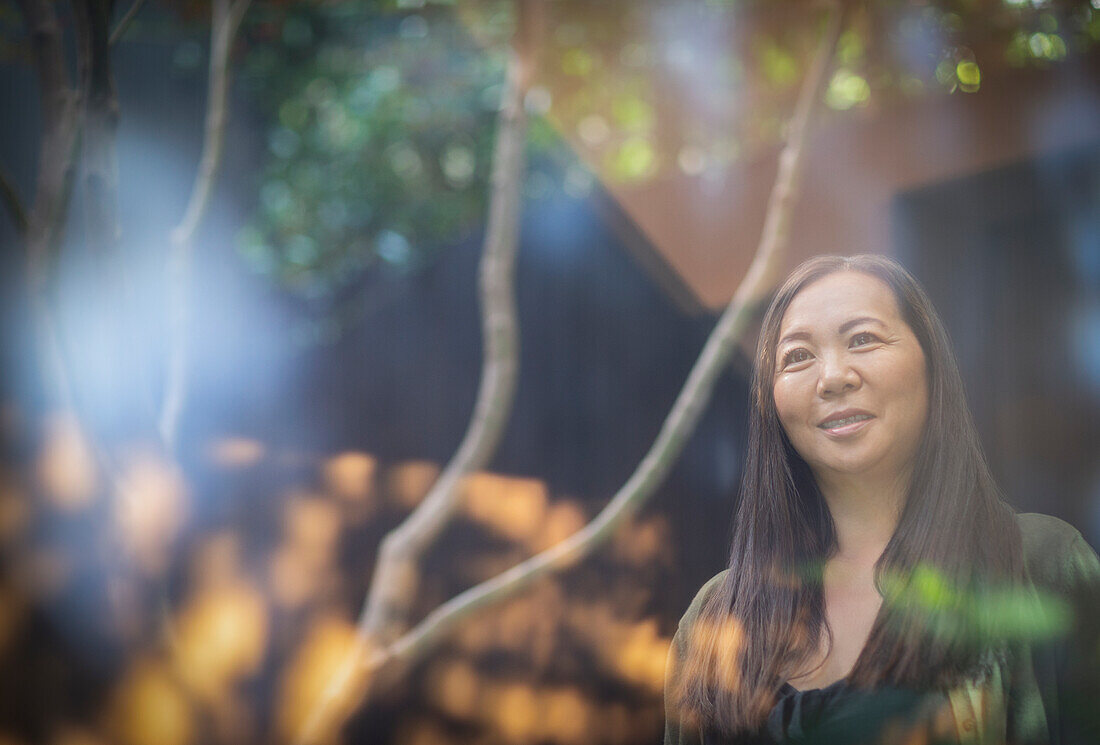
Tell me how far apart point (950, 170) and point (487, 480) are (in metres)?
0.89

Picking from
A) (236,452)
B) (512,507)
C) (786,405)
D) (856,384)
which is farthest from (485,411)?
(856,384)

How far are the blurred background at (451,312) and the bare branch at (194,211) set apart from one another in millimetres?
18

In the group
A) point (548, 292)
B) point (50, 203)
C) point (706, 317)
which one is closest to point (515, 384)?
point (548, 292)

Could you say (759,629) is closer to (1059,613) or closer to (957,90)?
(1059,613)

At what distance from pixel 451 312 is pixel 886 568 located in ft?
2.75

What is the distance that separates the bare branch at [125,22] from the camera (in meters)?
1.69

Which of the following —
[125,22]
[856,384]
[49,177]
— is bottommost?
[856,384]

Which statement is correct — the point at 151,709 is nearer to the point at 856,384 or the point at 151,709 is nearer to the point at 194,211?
the point at 194,211

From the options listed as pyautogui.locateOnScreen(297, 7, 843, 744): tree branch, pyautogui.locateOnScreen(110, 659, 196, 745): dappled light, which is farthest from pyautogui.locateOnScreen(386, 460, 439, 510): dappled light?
pyautogui.locateOnScreen(110, 659, 196, 745): dappled light

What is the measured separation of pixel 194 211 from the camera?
67.6 inches

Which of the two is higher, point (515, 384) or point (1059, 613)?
point (515, 384)

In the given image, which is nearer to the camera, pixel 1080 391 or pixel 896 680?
pixel 896 680

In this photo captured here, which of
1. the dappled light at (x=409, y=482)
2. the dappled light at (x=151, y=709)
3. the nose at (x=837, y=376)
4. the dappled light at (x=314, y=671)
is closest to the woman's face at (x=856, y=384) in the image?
the nose at (x=837, y=376)

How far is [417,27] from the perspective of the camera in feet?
5.94
